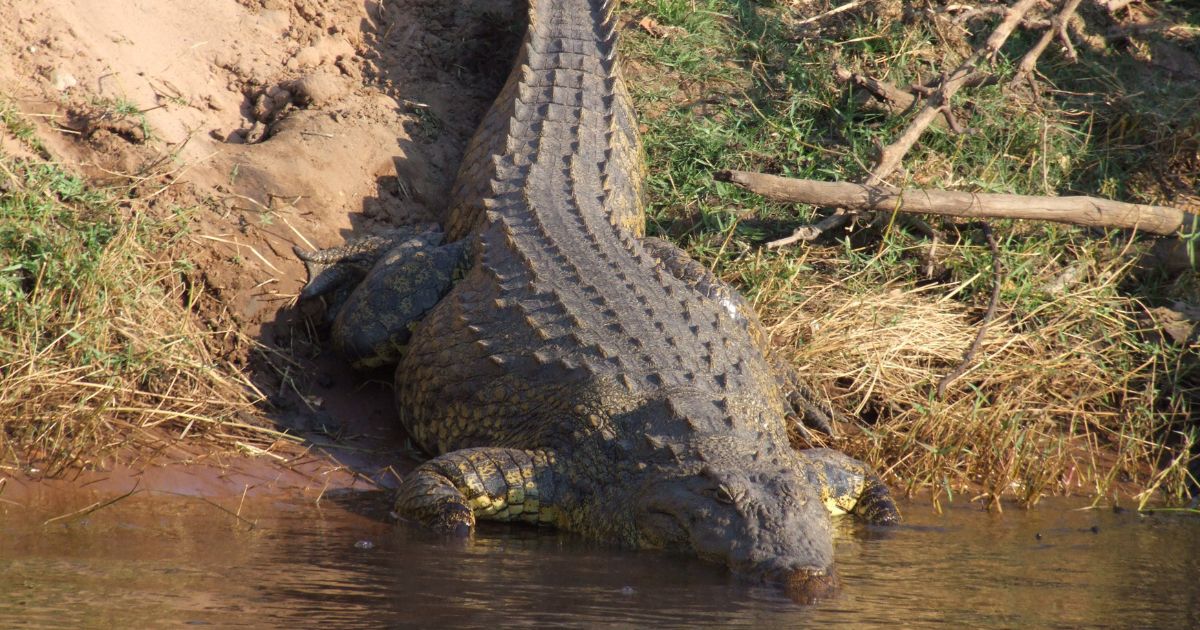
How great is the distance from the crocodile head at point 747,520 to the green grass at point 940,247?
1.24 m

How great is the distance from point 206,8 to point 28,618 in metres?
4.84

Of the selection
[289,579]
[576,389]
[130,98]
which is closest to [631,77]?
[130,98]

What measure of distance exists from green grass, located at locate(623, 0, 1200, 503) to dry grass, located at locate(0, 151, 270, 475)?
8.69 ft

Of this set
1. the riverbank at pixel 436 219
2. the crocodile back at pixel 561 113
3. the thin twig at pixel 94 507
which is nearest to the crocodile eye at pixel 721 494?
the riverbank at pixel 436 219

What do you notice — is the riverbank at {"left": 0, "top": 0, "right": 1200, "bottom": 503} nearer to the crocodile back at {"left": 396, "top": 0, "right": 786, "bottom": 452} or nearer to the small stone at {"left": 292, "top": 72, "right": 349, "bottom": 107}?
the small stone at {"left": 292, "top": 72, "right": 349, "bottom": 107}

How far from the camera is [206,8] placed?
7086 mm

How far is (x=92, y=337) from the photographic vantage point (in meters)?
4.95

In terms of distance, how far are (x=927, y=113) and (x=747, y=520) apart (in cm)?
355

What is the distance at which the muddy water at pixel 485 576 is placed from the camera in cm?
326

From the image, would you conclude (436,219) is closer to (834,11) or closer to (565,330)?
(565,330)

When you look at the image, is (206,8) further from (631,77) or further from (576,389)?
(576,389)

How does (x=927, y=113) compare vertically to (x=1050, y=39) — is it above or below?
below

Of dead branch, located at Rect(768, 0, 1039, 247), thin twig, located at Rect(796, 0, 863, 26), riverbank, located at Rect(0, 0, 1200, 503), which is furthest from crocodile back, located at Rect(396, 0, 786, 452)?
thin twig, located at Rect(796, 0, 863, 26)

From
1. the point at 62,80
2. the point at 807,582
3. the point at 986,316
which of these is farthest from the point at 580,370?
the point at 62,80
